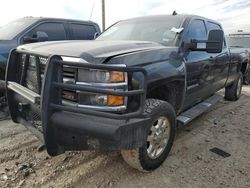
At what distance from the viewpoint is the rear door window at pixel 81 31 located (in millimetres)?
7428

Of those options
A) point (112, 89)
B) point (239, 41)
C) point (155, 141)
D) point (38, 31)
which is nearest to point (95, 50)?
point (112, 89)

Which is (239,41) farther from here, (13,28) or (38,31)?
(13,28)

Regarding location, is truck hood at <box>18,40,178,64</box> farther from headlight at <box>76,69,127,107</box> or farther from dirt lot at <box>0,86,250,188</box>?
dirt lot at <box>0,86,250,188</box>

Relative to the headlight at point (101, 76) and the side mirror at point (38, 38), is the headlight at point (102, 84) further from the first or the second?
the side mirror at point (38, 38)

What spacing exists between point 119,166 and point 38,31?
4268mm

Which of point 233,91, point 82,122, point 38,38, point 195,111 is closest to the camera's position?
point 82,122

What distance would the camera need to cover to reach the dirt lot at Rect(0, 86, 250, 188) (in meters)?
3.11

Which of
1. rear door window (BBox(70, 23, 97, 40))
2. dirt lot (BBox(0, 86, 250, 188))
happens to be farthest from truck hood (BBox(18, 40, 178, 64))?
rear door window (BBox(70, 23, 97, 40))

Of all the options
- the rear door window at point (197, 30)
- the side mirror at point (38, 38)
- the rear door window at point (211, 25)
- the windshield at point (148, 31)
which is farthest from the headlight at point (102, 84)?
the side mirror at point (38, 38)

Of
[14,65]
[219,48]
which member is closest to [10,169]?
[14,65]

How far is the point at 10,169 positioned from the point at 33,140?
2.86 feet

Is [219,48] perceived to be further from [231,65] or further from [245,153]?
[231,65]

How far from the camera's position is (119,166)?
11.3ft

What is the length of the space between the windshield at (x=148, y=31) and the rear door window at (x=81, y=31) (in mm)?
2824
